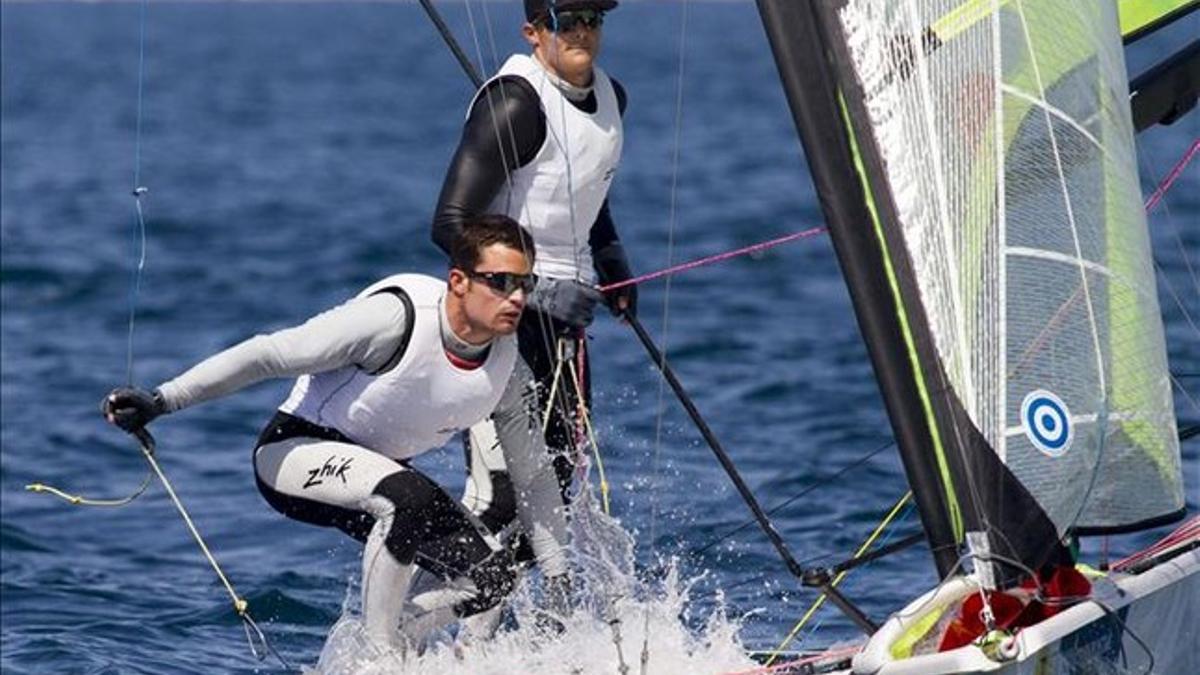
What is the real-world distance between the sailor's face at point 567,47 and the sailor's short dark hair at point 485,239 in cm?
43

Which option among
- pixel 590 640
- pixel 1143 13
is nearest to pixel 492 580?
pixel 590 640

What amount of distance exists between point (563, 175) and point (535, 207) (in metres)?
0.09

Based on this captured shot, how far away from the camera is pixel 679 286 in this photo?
16.6 m

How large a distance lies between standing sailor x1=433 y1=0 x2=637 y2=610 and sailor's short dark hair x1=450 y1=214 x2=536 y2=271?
0.09m

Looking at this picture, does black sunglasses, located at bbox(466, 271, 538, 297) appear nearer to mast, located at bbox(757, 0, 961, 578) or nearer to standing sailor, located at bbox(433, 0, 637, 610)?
standing sailor, located at bbox(433, 0, 637, 610)

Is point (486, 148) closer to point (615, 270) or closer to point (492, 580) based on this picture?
point (615, 270)

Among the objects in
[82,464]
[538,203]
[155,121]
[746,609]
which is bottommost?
[155,121]

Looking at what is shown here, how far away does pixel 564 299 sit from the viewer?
5.31 metres

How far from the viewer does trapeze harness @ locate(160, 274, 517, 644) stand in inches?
195

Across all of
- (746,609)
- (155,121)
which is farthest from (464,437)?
(155,121)

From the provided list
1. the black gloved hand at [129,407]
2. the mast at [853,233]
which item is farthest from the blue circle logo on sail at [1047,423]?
the black gloved hand at [129,407]

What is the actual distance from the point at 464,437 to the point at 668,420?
14.8 feet

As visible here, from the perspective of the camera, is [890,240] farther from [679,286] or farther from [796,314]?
[679,286]

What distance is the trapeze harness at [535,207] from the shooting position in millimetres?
5176
